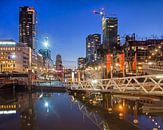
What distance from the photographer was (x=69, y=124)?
1332 inches

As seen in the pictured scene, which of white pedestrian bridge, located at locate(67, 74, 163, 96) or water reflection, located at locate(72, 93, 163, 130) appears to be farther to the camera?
water reflection, located at locate(72, 93, 163, 130)

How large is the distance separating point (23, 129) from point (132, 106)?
63.2ft

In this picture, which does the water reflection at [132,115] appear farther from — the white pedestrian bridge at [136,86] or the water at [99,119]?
the white pedestrian bridge at [136,86]

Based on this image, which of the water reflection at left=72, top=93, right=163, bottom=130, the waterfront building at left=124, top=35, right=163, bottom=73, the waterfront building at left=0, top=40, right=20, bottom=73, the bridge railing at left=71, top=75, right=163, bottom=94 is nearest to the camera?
the bridge railing at left=71, top=75, right=163, bottom=94

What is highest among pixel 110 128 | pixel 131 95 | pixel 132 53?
pixel 132 53

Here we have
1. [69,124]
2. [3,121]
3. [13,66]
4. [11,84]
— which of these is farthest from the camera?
[13,66]

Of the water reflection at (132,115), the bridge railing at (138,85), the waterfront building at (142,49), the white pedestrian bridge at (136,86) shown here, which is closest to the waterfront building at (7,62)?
the waterfront building at (142,49)

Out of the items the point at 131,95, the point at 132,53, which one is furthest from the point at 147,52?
the point at 131,95

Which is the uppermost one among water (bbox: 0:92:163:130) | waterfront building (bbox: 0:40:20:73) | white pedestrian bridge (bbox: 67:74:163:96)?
waterfront building (bbox: 0:40:20:73)

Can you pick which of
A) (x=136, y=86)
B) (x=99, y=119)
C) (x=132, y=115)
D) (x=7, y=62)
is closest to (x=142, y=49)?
(x=7, y=62)

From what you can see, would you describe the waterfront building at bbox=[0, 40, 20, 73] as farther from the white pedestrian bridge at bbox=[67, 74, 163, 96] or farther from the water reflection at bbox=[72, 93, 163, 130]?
the water reflection at bbox=[72, 93, 163, 130]

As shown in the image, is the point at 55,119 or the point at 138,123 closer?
the point at 138,123

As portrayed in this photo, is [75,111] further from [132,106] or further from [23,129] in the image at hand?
[23,129]

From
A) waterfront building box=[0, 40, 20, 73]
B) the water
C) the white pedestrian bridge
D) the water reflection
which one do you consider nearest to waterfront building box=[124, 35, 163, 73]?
the white pedestrian bridge
